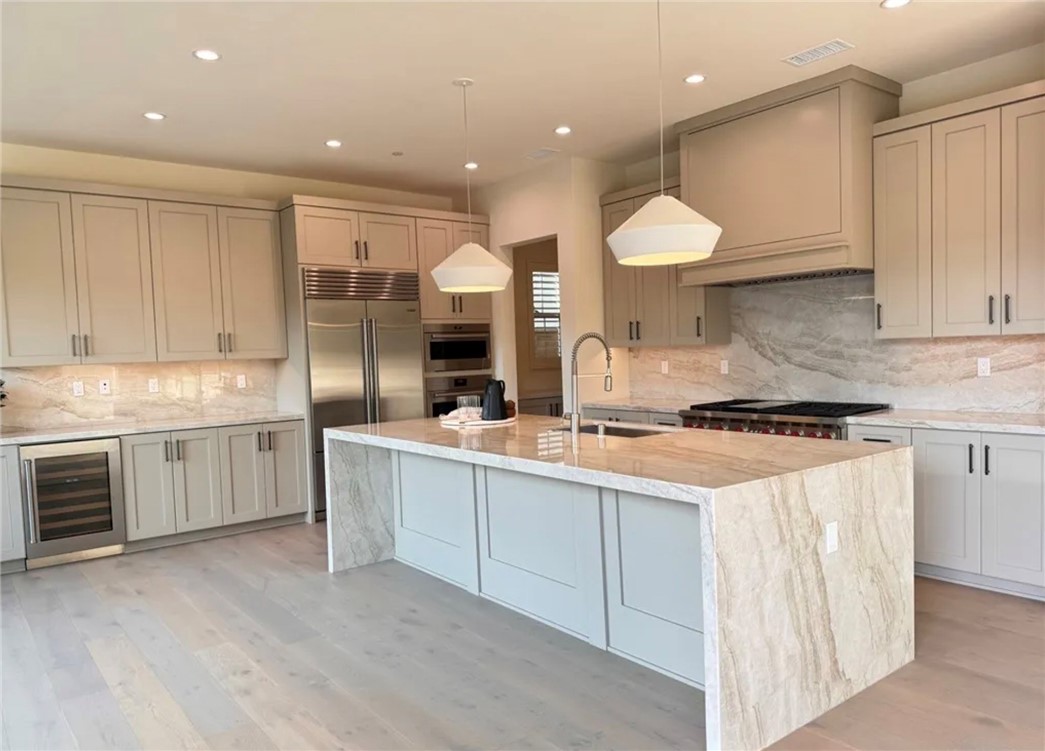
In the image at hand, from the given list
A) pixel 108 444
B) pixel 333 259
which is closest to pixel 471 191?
pixel 333 259

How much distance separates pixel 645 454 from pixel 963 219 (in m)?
2.49

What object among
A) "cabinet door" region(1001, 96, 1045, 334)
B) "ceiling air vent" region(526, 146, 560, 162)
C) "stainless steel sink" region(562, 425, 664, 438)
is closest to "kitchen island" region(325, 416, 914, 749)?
"stainless steel sink" region(562, 425, 664, 438)

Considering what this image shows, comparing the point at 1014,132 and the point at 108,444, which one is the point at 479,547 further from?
the point at 1014,132

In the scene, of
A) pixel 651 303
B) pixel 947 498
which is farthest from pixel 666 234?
pixel 651 303

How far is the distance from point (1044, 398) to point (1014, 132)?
4.71 ft

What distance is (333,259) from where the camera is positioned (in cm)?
565

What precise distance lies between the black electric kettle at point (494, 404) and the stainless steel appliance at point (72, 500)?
2706mm

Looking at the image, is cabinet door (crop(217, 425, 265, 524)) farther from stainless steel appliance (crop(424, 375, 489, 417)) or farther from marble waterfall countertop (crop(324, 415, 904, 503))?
marble waterfall countertop (crop(324, 415, 904, 503))

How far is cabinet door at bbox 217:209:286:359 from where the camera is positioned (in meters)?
5.49

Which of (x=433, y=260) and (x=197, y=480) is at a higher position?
(x=433, y=260)

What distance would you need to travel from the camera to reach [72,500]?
15.2ft

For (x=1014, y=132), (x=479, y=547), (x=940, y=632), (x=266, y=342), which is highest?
(x=1014, y=132)

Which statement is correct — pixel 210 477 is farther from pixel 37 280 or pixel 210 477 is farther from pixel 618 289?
pixel 618 289

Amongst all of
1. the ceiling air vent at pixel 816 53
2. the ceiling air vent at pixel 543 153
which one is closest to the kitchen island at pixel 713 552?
the ceiling air vent at pixel 816 53
